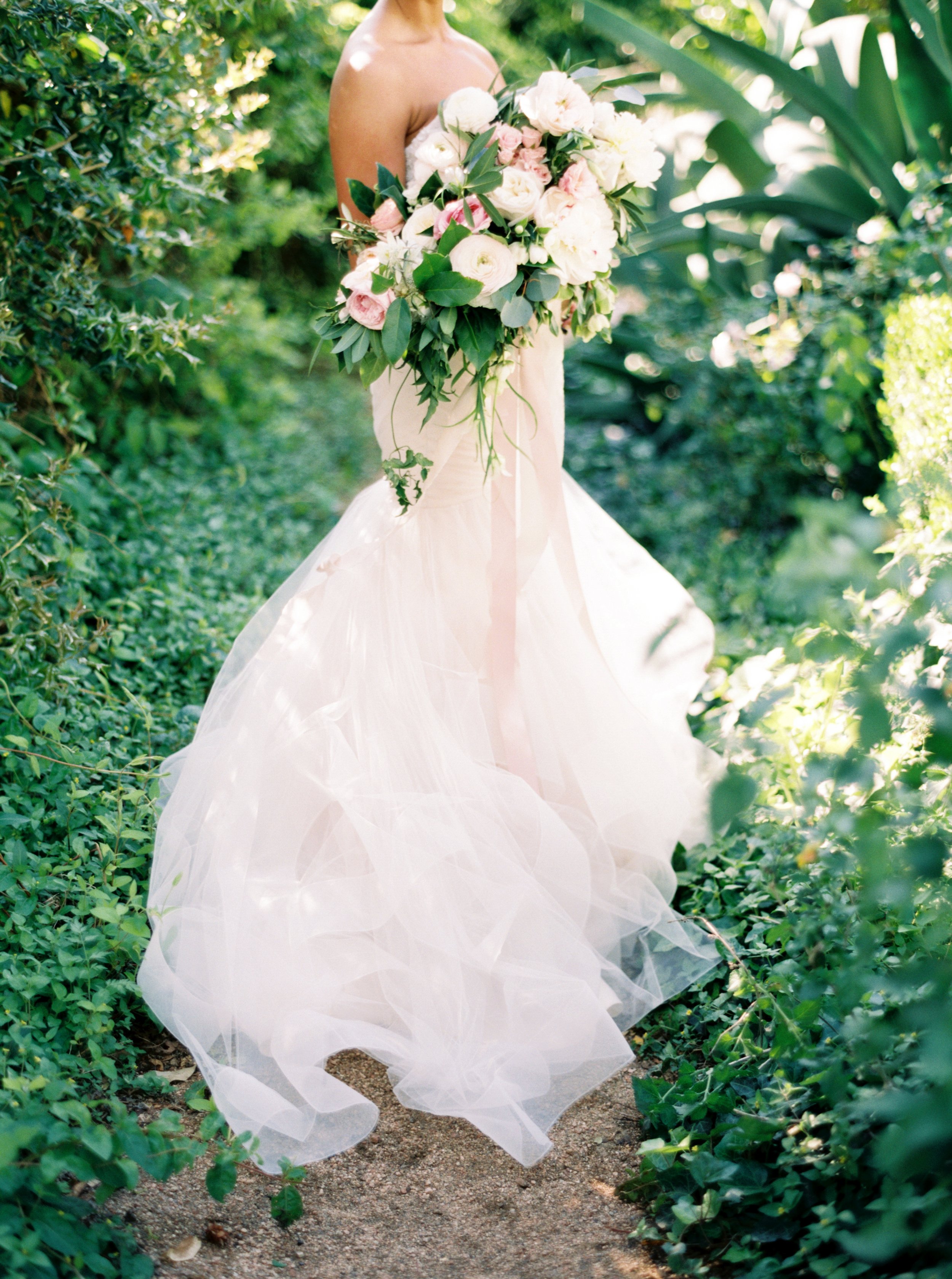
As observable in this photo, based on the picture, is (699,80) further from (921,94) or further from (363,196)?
(363,196)

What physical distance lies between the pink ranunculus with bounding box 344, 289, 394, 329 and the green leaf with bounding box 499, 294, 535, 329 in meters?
0.26

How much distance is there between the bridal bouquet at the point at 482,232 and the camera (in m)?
2.29

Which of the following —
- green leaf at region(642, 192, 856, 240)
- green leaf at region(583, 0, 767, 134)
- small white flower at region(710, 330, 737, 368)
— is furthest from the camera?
green leaf at region(583, 0, 767, 134)

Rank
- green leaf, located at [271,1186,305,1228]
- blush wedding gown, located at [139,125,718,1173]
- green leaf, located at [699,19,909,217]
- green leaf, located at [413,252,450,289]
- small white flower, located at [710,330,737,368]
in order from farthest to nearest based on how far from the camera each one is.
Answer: small white flower, located at [710,330,737,368], green leaf, located at [699,19,909,217], green leaf, located at [413,252,450,289], blush wedding gown, located at [139,125,718,1173], green leaf, located at [271,1186,305,1228]

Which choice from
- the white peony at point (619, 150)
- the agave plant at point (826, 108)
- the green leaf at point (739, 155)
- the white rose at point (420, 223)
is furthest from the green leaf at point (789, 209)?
the white rose at point (420, 223)

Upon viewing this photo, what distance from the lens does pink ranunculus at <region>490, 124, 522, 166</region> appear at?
7.64 ft

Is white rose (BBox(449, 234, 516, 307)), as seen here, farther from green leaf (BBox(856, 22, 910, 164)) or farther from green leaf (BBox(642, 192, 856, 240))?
green leaf (BBox(856, 22, 910, 164))

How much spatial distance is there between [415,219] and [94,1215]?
2.15m

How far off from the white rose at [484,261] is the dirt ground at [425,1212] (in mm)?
1870

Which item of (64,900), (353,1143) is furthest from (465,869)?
(64,900)

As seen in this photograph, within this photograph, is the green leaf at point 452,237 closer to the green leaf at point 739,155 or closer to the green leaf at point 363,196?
the green leaf at point 363,196

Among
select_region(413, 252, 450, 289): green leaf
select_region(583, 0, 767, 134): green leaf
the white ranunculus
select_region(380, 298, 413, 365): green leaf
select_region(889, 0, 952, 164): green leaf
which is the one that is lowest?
select_region(380, 298, 413, 365): green leaf

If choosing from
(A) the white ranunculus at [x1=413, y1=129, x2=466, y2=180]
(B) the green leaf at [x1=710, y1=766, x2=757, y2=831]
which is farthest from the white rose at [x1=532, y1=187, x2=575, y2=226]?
(B) the green leaf at [x1=710, y1=766, x2=757, y2=831]

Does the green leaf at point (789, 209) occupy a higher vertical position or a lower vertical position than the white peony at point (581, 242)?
higher
